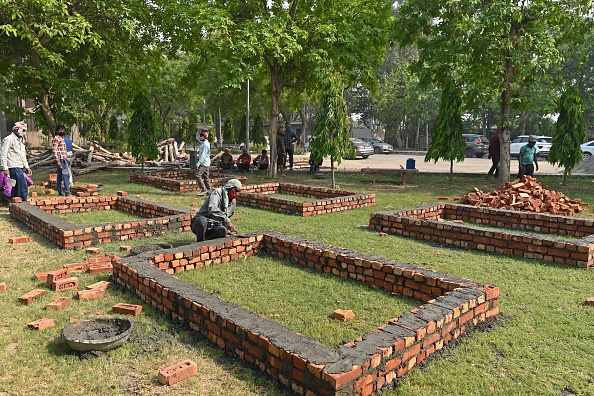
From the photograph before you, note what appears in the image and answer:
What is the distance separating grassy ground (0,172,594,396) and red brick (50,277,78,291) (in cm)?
12

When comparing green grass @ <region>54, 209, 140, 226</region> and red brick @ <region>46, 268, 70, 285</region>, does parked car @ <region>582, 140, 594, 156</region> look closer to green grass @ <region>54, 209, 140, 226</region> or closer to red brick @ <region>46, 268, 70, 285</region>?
green grass @ <region>54, 209, 140, 226</region>

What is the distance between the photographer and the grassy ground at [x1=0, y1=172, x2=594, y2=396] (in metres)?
3.55

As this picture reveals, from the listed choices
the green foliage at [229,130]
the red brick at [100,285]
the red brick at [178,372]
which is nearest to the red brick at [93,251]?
the red brick at [100,285]

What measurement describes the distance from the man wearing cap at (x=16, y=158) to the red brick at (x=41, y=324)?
6.49m

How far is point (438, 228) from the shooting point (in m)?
7.96

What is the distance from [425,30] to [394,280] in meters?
13.2

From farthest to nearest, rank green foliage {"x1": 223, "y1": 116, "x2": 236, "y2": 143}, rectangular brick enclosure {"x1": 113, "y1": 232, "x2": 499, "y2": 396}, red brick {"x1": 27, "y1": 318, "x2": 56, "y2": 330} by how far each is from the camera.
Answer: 1. green foliage {"x1": 223, "y1": 116, "x2": 236, "y2": 143}
2. red brick {"x1": 27, "y1": 318, "x2": 56, "y2": 330}
3. rectangular brick enclosure {"x1": 113, "y1": 232, "x2": 499, "y2": 396}

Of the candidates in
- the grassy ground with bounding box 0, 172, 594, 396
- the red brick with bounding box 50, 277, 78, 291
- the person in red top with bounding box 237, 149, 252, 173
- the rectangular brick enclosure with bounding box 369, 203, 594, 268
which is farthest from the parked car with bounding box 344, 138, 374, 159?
the red brick with bounding box 50, 277, 78, 291

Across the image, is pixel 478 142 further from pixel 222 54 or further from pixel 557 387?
pixel 557 387

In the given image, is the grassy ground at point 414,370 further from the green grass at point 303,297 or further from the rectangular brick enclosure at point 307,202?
the rectangular brick enclosure at point 307,202

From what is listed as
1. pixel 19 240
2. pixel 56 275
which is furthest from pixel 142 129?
pixel 56 275

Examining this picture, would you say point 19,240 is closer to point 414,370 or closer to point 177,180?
point 414,370

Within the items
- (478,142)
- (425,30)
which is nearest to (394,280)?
(425,30)

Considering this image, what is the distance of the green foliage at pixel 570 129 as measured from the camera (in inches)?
563
